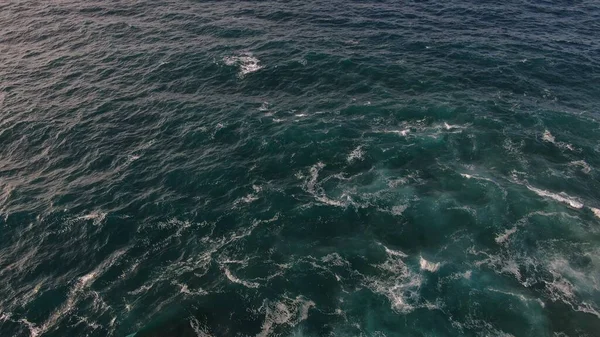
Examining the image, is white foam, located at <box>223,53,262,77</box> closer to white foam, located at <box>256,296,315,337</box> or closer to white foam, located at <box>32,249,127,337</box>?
white foam, located at <box>32,249,127,337</box>

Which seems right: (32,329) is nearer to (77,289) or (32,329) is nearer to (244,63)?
(77,289)

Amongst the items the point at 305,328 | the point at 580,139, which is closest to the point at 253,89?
the point at 305,328

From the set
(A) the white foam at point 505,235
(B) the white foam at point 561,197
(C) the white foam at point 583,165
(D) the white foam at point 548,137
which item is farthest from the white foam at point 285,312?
(D) the white foam at point 548,137

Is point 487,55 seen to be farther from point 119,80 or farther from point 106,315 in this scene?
point 106,315

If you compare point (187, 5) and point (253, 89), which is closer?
point (253, 89)

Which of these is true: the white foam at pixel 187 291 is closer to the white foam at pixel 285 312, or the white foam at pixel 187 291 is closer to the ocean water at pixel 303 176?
the ocean water at pixel 303 176

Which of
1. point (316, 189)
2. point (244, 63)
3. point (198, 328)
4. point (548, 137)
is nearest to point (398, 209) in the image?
point (316, 189)
